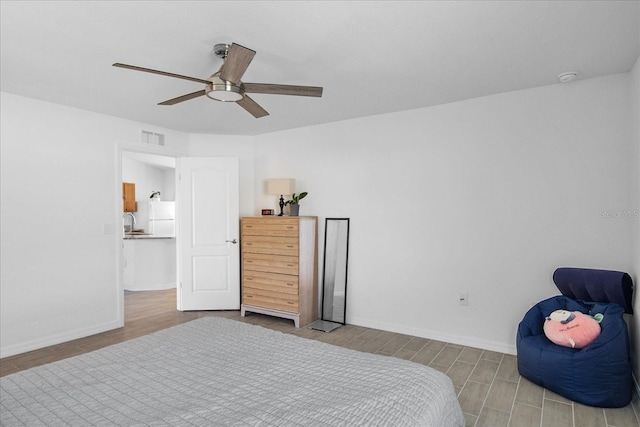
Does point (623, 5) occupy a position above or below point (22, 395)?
above

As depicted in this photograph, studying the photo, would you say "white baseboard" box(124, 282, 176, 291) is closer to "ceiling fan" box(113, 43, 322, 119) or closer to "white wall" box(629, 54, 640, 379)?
"ceiling fan" box(113, 43, 322, 119)

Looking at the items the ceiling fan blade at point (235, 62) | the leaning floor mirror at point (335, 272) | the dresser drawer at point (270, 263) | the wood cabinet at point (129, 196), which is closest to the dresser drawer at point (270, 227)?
the dresser drawer at point (270, 263)

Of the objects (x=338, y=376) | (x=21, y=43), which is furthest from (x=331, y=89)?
(x=338, y=376)

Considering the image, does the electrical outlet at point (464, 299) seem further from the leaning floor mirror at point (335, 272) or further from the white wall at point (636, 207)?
the leaning floor mirror at point (335, 272)

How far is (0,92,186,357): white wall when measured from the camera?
3348 mm

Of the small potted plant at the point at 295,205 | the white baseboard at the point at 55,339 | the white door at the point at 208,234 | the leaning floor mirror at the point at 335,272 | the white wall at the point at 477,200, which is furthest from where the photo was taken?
the white door at the point at 208,234

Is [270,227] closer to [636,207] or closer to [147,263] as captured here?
[147,263]

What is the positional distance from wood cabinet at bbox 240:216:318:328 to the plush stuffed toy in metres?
2.47

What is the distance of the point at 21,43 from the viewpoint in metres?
2.35

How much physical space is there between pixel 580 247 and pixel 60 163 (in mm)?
5018

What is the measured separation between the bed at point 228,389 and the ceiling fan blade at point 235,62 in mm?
1622

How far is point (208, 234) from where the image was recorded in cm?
488

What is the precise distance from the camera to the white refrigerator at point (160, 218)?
7.32 meters

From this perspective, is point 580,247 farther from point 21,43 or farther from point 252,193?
point 21,43
